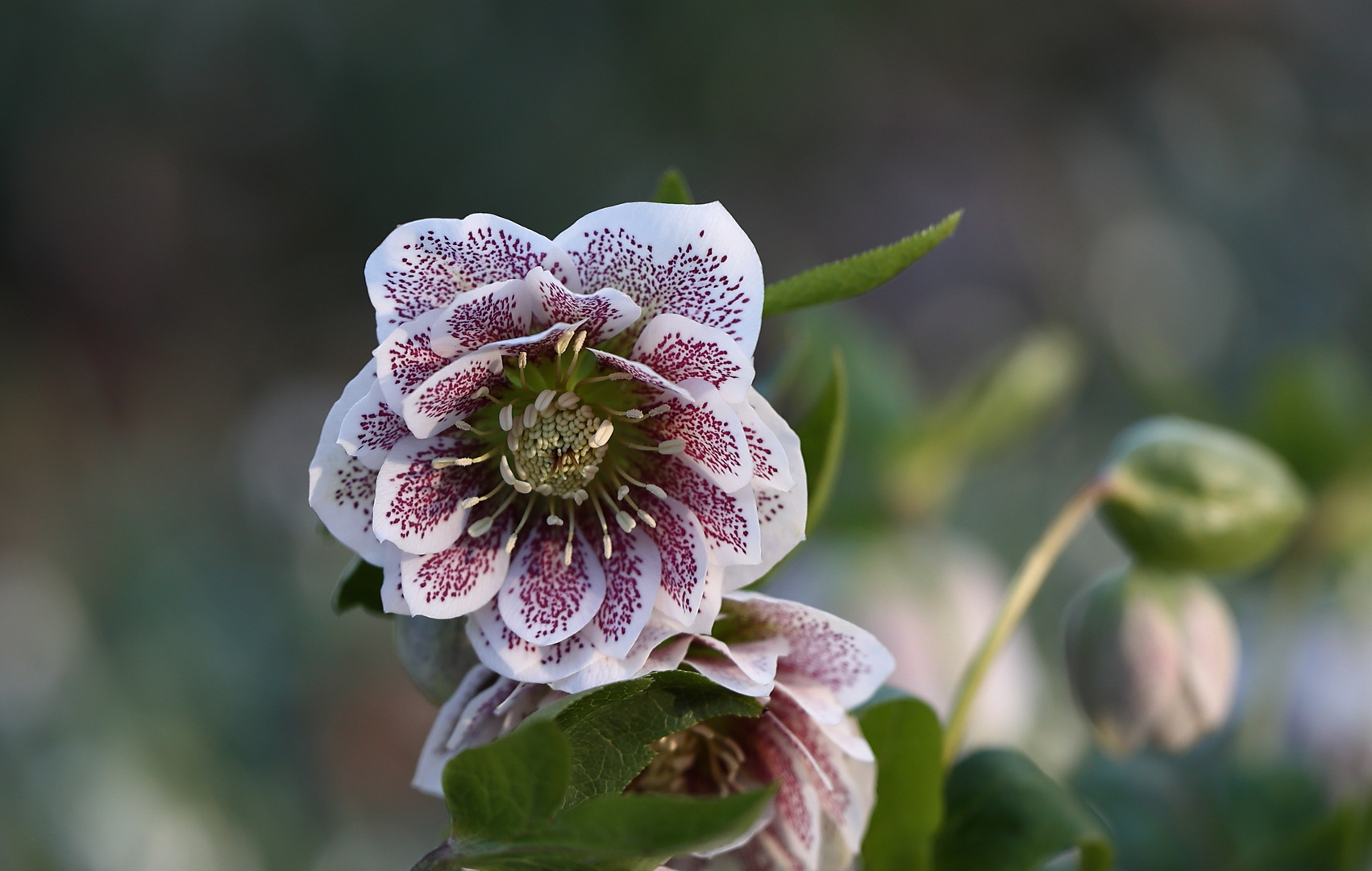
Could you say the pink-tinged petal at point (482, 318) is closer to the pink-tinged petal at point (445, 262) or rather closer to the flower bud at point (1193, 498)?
the pink-tinged petal at point (445, 262)

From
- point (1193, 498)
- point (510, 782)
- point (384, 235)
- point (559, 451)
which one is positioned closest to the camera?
point (510, 782)

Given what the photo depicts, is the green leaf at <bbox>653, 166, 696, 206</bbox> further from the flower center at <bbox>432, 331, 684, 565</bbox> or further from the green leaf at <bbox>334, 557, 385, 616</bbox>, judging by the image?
the green leaf at <bbox>334, 557, 385, 616</bbox>

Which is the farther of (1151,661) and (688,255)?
(1151,661)

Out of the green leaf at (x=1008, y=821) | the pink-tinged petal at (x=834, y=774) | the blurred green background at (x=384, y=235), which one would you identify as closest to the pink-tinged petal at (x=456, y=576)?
the pink-tinged petal at (x=834, y=774)

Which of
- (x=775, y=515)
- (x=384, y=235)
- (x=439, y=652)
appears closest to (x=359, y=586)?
(x=439, y=652)

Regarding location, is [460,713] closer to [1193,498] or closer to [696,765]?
[696,765]

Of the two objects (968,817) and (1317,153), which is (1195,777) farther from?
(1317,153)
